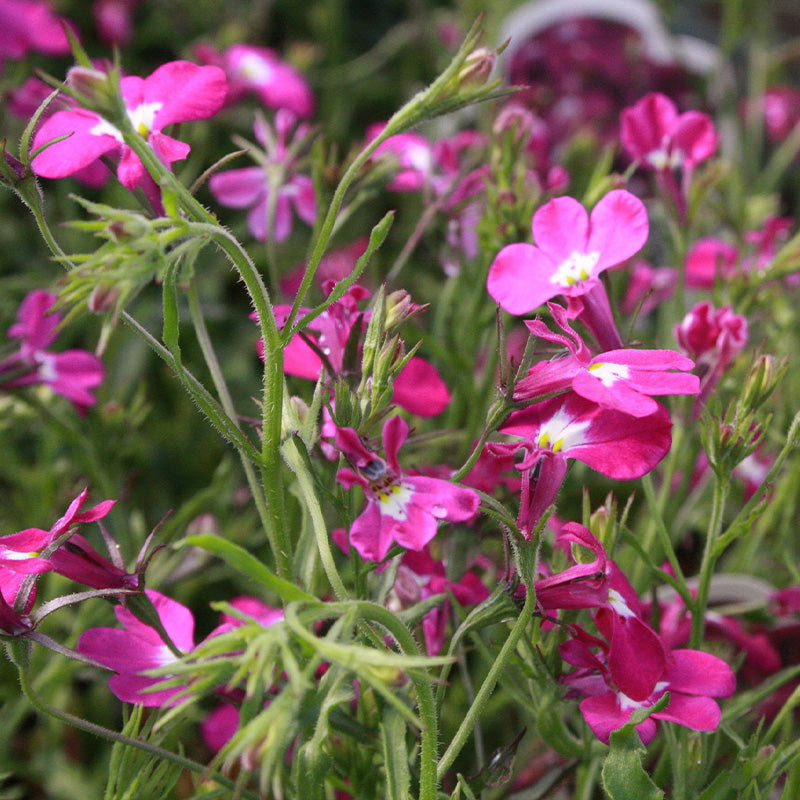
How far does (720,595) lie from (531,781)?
217 mm

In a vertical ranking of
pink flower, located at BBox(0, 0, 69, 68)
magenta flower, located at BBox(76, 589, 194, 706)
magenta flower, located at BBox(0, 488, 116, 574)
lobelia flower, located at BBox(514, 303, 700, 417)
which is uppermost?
pink flower, located at BBox(0, 0, 69, 68)

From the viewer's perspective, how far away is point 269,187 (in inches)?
32.2

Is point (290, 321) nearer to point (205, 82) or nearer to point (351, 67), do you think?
point (205, 82)

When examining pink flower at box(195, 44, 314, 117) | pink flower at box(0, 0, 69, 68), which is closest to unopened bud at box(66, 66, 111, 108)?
pink flower at box(0, 0, 69, 68)

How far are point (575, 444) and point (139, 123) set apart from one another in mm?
337

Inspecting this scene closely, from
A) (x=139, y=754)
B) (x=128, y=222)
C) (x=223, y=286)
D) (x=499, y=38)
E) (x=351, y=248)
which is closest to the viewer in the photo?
(x=128, y=222)

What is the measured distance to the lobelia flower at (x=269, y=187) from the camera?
2.62 ft

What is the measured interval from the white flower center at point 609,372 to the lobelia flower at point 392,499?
3.5 inches

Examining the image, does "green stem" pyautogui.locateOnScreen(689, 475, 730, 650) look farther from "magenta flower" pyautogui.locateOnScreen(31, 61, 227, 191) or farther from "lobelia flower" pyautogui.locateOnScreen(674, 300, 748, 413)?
"magenta flower" pyautogui.locateOnScreen(31, 61, 227, 191)

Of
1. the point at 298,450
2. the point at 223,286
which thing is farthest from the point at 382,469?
the point at 223,286

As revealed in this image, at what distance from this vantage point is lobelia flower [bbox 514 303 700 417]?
0.41 meters

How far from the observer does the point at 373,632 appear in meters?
0.43

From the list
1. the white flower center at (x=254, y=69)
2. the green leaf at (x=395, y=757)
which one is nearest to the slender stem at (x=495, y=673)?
the green leaf at (x=395, y=757)

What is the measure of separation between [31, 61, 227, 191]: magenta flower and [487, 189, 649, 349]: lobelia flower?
0.21 metres
